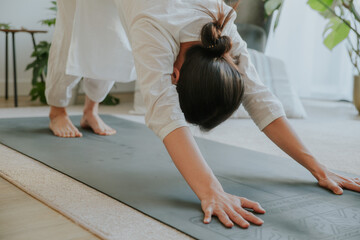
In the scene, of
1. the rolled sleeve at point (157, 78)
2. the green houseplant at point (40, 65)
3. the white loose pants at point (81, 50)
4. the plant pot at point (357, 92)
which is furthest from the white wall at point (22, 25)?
the rolled sleeve at point (157, 78)

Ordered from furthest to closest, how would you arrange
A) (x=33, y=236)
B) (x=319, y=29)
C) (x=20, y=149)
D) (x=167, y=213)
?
(x=319, y=29)
(x=20, y=149)
(x=167, y=213)
(x=33, y=236)

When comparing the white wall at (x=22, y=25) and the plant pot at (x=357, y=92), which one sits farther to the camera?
the white wall at (x=22, y=25)

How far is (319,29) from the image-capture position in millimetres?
3482

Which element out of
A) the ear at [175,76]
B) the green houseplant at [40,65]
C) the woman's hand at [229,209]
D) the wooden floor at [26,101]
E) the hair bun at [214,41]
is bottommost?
the wooden floor at [26,101]

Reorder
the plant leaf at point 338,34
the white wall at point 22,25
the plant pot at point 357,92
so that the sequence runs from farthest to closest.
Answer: the white wall at point 22,25
the plant pot at point 357,92
the plant leaf at point 338,34

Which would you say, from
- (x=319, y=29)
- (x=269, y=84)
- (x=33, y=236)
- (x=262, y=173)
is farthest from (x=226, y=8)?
(x=319, y=29)

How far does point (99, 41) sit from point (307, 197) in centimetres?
97

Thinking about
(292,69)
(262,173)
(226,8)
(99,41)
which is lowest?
(292,69)

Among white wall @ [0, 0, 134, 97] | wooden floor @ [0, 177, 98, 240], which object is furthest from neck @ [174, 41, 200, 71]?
white wall @ [0, 0, 134, 97]

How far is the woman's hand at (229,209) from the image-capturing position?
971 mm

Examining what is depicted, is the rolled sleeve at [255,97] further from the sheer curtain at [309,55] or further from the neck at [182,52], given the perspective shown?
the sheer curtain at [309,55]

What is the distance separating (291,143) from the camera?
127 cm

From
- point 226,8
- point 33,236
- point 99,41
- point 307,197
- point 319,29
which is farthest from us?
point 319,29

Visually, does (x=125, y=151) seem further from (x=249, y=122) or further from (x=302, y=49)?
(x=302, y=49)
